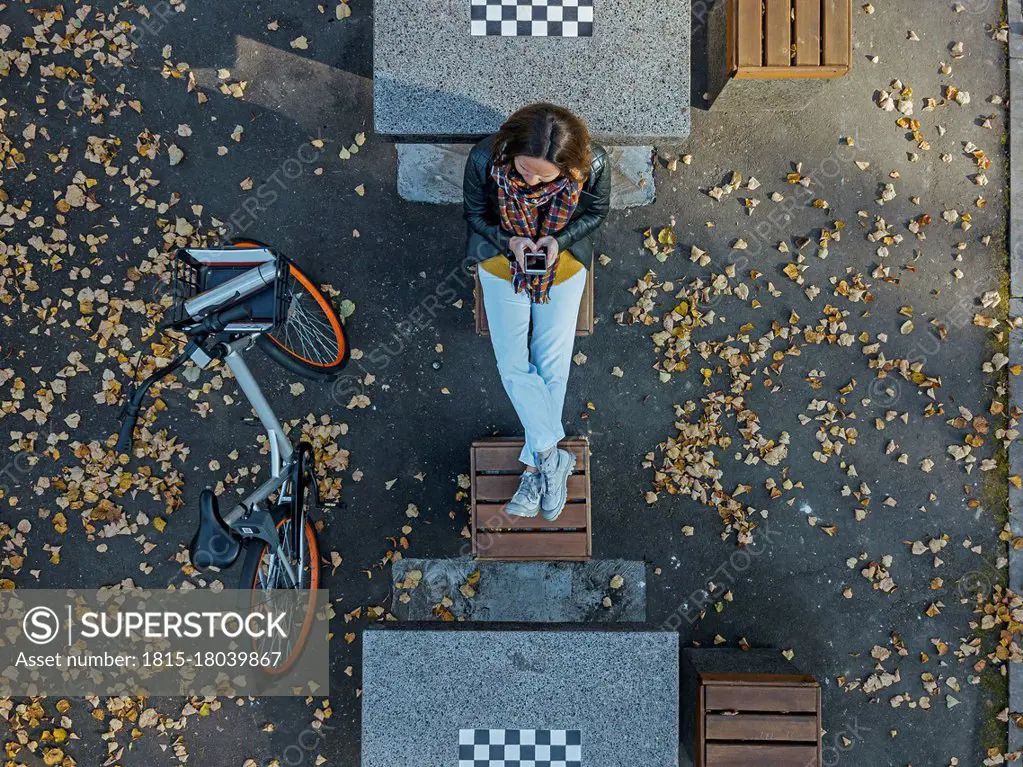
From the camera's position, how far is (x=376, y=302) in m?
3.79

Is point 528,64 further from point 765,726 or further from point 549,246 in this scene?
point 765,726

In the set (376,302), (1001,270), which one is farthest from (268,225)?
(1001,270)

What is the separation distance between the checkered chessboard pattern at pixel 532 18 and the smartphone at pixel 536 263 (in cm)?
119

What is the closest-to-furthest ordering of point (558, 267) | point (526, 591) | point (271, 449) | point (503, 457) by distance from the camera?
point (558, 267)
point (271, 449)
point (503, 457)
point (526, 591)

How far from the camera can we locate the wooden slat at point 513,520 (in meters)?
3.43

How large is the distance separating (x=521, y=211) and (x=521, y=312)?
0.50 meters

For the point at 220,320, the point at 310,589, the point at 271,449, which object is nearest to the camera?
the point at 220,320

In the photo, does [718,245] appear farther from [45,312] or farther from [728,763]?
[45,312]

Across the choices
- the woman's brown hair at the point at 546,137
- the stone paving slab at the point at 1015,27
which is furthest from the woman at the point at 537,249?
the stone paving slab at the point at 1015,27

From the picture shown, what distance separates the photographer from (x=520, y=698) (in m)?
3.28

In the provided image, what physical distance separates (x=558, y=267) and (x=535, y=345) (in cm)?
40

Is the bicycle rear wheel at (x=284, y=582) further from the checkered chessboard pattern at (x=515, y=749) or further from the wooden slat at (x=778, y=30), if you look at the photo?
the wooden slat at (x=778, y=30)

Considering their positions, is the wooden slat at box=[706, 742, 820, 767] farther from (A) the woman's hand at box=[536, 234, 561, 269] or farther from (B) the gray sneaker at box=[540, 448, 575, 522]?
(A) the woman's hand at box=[536, 234, 561, 269]

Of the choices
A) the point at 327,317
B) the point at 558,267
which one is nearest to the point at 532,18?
the point at 558,267
